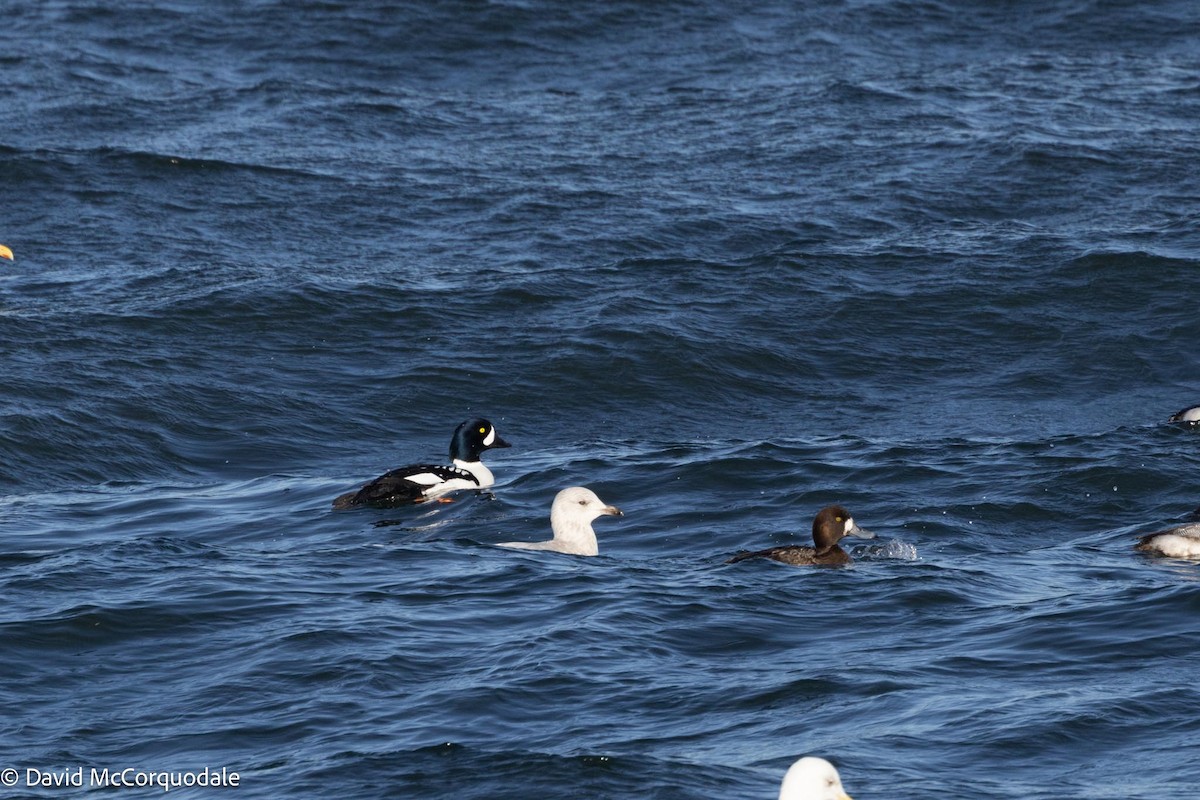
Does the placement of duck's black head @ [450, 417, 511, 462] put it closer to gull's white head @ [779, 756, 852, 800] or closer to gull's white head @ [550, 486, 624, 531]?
gull's white head @ [550, 486, 624, 531]

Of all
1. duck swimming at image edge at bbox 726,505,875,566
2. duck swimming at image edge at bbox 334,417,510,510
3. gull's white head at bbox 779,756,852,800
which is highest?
gull's white head at bbox 779,756,852,800

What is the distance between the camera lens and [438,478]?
51.1 feet

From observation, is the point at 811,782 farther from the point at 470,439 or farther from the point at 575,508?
the point at 470,439

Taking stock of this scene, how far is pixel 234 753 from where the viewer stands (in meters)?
9.55

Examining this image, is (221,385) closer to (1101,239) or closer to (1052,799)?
(1101,239)

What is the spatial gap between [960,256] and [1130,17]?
1048cm

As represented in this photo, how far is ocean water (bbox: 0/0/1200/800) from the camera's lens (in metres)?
9.90

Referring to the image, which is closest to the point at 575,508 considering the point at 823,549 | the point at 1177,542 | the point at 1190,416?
the point at 823,549

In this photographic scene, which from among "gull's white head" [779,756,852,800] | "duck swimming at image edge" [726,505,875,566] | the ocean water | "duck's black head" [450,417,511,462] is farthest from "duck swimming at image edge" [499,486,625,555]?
"gull's white head" [779,756,852,800]

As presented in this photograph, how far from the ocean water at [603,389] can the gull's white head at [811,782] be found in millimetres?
1335

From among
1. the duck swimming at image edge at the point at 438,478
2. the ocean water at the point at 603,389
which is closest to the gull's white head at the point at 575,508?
the ocean water at the point at 603,389

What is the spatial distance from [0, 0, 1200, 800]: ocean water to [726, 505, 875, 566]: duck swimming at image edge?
11.4 inches

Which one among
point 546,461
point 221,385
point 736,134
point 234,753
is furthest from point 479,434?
point 736,134

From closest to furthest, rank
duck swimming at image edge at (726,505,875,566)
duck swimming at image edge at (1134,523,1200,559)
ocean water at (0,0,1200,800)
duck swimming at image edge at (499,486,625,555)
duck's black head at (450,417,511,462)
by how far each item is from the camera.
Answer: ocean water at (0,0,1200,800) < duck swimming at image edge at (1134,523,1200,559) < duck swimming at image edge at (726,505,875,566) < duck swimming at image edge at (499,486,625,555) < duck's black head at (450,417,511,462)
